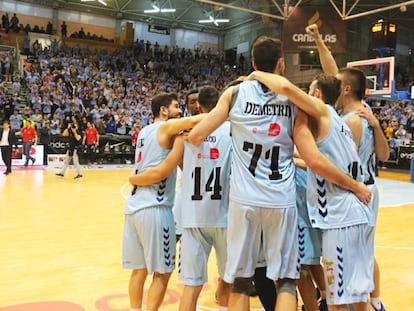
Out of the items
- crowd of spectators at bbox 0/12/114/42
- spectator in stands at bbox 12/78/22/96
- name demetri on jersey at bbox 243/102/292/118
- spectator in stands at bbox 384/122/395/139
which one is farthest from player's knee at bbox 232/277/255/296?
crowd of spectators at bbox 0/12/114/42

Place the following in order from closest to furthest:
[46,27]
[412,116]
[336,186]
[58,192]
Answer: [336,186], [58,192], [412,116], [46,27]

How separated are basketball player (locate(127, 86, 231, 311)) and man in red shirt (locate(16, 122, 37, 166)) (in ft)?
41.9

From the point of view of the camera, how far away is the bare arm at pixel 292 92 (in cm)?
243

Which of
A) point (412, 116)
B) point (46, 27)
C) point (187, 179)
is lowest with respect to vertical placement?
point (187, 179)

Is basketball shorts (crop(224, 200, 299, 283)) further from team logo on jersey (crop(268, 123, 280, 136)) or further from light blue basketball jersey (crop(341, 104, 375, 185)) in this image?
light blue basketball jersey (crop(341, 104, 375, 185))

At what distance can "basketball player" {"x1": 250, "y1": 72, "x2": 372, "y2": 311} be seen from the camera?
2.54 meters

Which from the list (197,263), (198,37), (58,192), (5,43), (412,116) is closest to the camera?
(197,263)

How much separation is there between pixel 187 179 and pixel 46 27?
85.0 feet

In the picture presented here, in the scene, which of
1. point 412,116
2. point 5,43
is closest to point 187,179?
point 412,116

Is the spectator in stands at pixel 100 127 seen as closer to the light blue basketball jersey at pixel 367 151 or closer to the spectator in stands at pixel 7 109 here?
the spectator in stands at pixel 7 109

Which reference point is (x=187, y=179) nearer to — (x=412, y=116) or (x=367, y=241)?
(x=367, y=241)

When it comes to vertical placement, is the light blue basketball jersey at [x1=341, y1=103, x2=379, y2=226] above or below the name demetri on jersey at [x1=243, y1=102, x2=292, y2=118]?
below

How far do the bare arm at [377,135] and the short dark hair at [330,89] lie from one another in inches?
12.5

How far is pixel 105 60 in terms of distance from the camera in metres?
24.8
